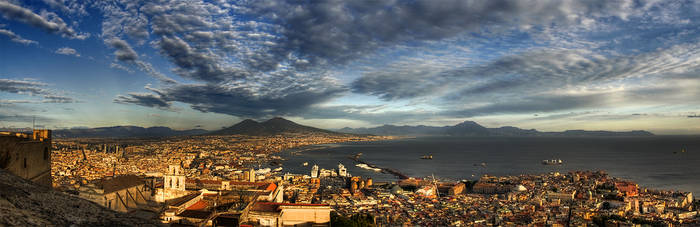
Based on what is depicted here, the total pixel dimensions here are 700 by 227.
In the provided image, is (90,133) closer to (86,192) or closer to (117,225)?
(86,192)

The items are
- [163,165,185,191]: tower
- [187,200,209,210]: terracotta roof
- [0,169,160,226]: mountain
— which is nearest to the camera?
[0,169,160,226]: mountain

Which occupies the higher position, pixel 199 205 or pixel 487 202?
pixel 199 205

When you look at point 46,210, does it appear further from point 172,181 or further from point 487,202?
point 487,202

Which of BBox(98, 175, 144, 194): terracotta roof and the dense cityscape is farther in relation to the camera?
the dense cityscape

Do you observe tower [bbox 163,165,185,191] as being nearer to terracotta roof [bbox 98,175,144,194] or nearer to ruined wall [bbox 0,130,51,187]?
terracotta roof [bbox 98,175,144,194]

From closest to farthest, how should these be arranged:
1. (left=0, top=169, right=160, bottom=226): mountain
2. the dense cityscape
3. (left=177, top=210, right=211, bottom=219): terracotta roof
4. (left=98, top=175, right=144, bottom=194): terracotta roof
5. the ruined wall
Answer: (left=0, top=169, right=160, bottom=226): mountain, the ruined wall, (left=177, top=210, right=211, bottom=219): terracotta roof, (left=98, top=175, right=144, bottom=194): terracotta roof, the dense cityscape

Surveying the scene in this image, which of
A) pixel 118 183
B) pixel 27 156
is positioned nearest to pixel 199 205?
pixel 118 183

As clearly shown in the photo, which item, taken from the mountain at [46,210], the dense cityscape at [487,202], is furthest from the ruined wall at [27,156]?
the mountain at [46,210]

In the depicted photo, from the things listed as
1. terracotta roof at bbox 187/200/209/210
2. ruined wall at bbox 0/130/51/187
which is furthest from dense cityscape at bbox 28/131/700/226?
ruined wall at bbox 0/130/51/187
